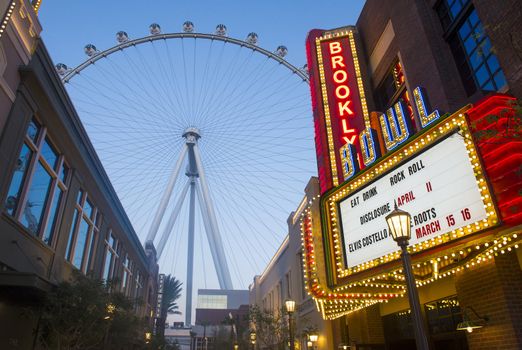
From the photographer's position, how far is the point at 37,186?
18.0 meters

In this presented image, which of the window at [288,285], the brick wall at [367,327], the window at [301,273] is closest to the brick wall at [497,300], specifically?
the brick wall at [367,327]

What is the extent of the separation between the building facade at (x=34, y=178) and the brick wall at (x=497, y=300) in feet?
43.8

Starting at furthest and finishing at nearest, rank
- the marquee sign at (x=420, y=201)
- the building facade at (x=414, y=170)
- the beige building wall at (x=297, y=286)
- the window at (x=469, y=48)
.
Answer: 1. the beige building wall at (x=297, y=286)
2. the window at (x=469, y=48)
3. the marquee sign at (x=420, y=201)
4. the building facade at (x=414, y=170)

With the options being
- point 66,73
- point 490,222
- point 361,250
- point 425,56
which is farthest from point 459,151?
point 66,73

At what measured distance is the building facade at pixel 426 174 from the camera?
9375 millimetres

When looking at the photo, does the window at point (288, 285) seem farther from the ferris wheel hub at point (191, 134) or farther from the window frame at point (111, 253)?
the ferris wheel hub at point (191, 134)

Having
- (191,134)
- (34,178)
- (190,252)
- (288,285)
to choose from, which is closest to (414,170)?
(34,178)

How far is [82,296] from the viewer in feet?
54.3

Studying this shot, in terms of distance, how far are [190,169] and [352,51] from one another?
52033 mm

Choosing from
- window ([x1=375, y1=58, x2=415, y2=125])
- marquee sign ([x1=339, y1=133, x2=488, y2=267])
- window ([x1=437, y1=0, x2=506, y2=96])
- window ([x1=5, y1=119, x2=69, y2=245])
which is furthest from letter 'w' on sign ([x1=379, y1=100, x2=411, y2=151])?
window ([x1=5, y1=119, x2=69, y2=245])

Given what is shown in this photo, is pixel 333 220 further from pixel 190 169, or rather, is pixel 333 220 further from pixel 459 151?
pixel 190 169

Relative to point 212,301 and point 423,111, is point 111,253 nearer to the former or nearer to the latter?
point 423,111

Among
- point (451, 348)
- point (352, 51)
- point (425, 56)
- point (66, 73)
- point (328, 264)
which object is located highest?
point (66, 73)

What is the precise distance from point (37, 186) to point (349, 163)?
42.4 feet
